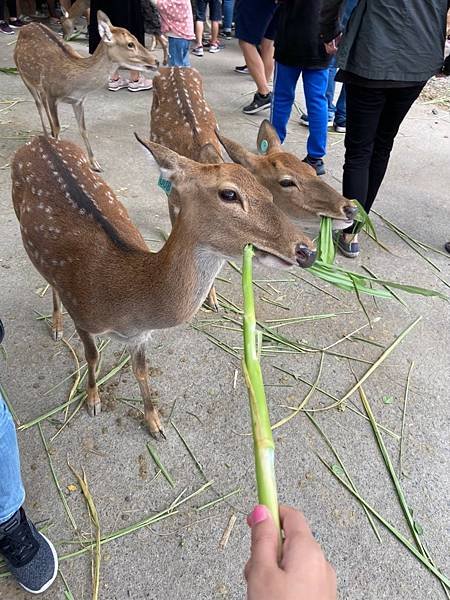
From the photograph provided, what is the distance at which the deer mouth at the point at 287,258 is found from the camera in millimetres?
1765

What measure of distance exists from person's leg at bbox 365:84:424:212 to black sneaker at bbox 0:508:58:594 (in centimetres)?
296

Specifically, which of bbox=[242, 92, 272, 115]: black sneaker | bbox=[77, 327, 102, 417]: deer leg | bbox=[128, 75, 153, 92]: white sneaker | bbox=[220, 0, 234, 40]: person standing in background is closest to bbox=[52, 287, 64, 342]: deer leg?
bbox=[77, 327, 102, 417]: deer leg

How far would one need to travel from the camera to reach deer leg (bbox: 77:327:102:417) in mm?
2381

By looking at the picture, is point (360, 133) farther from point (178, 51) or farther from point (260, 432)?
point (178, 51)

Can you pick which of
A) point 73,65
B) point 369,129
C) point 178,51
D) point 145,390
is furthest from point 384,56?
point 178,51

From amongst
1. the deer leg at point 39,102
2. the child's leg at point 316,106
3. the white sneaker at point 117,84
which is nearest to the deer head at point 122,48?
the deer leg at point 39,102

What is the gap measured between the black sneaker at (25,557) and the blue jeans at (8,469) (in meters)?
0.08

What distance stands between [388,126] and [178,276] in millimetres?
2178

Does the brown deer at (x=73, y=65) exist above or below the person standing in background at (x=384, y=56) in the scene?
below

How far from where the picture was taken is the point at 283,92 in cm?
454

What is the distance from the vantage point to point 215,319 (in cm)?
314

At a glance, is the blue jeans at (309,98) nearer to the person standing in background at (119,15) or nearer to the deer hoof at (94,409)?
the person standing in background at (119,15)

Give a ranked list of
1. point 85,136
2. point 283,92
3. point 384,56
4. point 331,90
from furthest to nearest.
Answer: point 331,90, point 85,136, point 283,92, point 384,56

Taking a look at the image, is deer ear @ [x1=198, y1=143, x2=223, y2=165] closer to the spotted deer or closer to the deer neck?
the spotted deer
